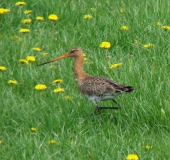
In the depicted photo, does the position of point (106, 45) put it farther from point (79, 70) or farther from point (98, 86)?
point (98, 86)

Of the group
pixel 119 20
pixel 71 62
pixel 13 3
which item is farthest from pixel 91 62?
pixel 13 3

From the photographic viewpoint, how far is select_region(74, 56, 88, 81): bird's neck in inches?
286

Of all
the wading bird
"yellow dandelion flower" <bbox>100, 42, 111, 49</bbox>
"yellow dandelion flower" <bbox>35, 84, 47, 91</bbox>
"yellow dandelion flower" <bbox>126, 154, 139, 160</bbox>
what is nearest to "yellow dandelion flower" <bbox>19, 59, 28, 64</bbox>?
"yellow dandelion flower" <bbox>35, 84, 47, 91</bbox>

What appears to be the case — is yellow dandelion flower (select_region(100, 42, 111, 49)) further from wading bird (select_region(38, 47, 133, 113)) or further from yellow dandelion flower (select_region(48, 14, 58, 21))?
yellow dandelion flower (select_region(48, 14, 58, 21))

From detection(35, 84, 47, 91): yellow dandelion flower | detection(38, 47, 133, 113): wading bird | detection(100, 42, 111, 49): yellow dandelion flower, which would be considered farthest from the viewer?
detection(100, 42, 111, 49): yellow dandelion flower

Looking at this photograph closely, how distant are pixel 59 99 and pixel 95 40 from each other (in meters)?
1.64

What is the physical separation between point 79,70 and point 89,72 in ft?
2.18

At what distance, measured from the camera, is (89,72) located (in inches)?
315

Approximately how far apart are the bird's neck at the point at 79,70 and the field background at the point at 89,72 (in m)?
0.21

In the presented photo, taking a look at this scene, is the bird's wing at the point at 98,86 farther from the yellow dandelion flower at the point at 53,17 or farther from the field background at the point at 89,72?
the yellow dandelion flower at the point at 53,17

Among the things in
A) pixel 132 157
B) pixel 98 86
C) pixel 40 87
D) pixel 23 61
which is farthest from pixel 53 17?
pixel 132 157

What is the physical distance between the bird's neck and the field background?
213 mm

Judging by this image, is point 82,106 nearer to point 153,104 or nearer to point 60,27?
point 153,104

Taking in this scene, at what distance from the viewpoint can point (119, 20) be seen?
Answer: 8875mm
